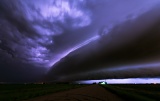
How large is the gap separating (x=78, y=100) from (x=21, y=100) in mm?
9915

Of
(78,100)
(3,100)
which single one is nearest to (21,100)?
(3,100)

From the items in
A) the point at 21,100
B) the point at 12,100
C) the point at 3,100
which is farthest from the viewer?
the point at 21,100

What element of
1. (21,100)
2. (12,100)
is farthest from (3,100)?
(21,100)

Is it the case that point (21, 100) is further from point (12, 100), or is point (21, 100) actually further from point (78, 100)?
point (78, 100)

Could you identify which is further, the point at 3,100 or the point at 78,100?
the point at 78,100

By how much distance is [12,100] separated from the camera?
31938 millimetres

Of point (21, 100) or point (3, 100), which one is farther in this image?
point (21, 100)

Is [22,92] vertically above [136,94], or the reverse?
[22,92]

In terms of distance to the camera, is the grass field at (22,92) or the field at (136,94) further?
the grass field at (22,92)

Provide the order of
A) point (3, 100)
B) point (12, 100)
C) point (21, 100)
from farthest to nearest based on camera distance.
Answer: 1. point (21, 100)
2. point (12, 100)
3. point (3, 100)

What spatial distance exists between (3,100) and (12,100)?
7.64ft

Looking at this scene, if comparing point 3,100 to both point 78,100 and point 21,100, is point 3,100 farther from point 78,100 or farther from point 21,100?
point 78,100

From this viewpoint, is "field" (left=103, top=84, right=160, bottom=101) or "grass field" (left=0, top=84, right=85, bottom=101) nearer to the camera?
"field" (left=103, top=84, right=160, bottom=101)

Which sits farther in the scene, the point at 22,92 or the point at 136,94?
the point at 22,92
